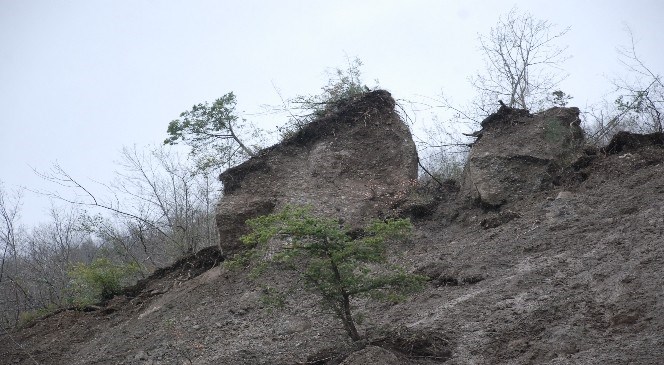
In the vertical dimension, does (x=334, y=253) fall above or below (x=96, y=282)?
below

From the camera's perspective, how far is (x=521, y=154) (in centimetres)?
1021

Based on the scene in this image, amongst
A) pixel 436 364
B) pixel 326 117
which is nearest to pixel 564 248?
pixel 436 364

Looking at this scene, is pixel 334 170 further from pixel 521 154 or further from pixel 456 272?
pixel 456 272

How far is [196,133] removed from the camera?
1669 cm

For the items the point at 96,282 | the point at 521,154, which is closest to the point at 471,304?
the point at 521,154

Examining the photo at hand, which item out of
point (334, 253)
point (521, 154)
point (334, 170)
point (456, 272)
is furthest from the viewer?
point (334, 170)

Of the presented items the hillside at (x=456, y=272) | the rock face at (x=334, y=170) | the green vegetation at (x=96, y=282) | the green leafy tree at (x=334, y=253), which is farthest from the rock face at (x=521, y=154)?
the green vegetation at (x=96, y=282)

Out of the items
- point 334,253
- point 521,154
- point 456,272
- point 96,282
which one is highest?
point 96,282

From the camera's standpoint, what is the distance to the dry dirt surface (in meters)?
5.25

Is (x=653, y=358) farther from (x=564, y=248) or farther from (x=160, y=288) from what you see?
(x=160, y=288)

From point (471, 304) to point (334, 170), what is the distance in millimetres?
5921

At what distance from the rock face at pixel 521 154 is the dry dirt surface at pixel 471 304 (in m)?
0.33

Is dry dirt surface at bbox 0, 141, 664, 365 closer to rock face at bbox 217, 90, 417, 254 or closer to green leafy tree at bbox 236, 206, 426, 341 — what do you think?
green leafy tree at bbox 236, 206, 426, 341

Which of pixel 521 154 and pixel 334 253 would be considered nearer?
pixel 334 253
